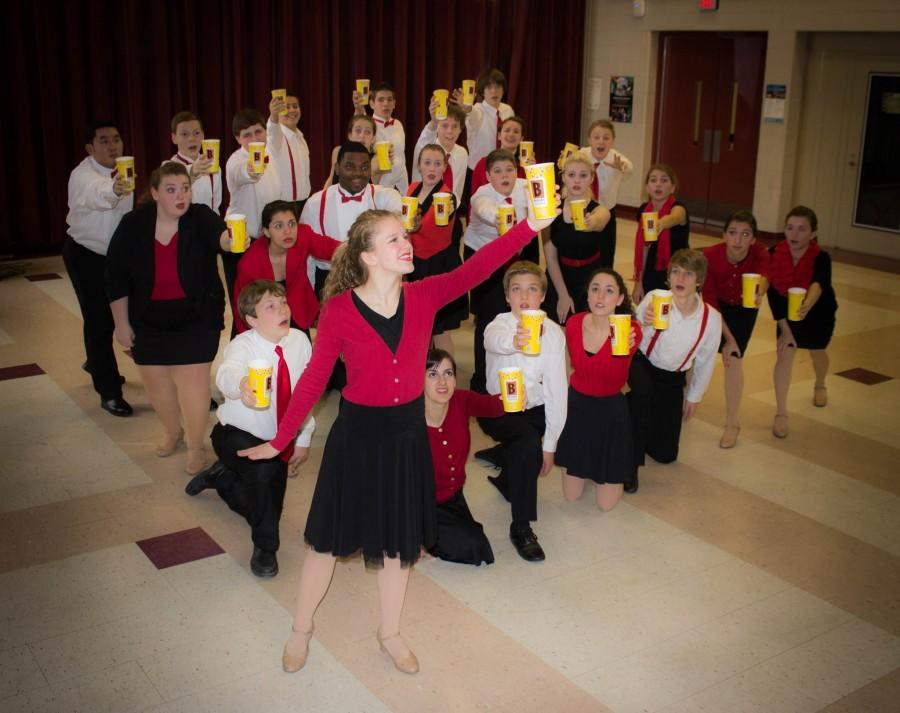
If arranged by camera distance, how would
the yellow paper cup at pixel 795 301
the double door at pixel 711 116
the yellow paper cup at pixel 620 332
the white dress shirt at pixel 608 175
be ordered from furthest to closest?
the double door at pixel 711 116
the white dress shirt at pixel 608 175
the yellow paper cup at pixel 795 301
the yellow paper cup at pixel 620 332

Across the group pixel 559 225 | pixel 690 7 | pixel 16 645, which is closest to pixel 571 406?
pixel 559 225

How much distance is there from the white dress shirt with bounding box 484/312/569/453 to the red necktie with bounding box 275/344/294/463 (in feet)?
3.12

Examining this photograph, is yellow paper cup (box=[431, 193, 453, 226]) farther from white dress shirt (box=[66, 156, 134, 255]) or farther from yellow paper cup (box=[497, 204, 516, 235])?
white dress shirt (box=[66, 156, 134, 255])

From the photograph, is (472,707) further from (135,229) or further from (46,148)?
(46,148)

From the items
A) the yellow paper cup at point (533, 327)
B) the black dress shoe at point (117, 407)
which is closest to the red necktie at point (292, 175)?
the black dress shoe at point (117, 407)

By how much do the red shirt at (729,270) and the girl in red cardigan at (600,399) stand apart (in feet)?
3.69

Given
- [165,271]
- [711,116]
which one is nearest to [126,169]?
[165,271]

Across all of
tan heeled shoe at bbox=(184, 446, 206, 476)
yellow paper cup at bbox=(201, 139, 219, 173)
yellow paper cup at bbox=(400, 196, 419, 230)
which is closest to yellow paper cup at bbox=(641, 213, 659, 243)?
yellow paper cup at bbox=(400, 196, 419, 230)

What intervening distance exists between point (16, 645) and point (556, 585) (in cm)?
215

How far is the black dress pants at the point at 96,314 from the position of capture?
6.07m

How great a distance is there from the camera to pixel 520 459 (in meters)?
4.61

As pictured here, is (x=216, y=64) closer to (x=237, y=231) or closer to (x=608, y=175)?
(x=608, y=175)

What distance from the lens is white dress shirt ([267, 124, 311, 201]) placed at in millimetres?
7152

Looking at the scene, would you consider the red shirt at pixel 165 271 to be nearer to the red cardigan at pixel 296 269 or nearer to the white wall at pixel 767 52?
the red cardigan at pixel 296 269
